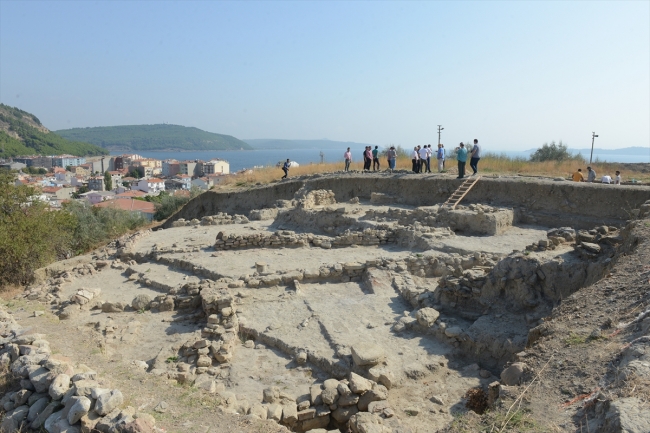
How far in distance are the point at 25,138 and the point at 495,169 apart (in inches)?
5617

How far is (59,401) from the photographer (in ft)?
15.1

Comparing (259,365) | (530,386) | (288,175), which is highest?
(288,175)

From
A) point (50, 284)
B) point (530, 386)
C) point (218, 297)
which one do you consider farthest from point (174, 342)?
point (530, 386)

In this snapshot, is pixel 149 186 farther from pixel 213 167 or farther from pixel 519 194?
pixel 519 194

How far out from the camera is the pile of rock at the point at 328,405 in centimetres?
552

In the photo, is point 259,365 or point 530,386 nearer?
point 530,386

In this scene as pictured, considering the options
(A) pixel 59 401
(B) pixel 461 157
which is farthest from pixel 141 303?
(B) pixel 461 157

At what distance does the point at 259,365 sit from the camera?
7.14 meters

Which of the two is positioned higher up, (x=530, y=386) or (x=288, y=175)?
(x=288, y=175)

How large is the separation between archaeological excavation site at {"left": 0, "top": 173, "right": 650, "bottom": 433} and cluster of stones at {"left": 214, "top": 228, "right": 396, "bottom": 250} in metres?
0.04

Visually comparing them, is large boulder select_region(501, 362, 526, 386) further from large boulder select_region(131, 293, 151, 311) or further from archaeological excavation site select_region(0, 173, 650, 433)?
large boulder select_region(131, 293, 151, 311)

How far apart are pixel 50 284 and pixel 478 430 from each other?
35.6ft

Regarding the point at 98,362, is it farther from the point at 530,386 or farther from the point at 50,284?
the point at 50,284

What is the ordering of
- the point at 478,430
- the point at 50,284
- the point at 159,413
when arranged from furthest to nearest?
the point at 50,284, the point at 159,413, the point at 478,430
